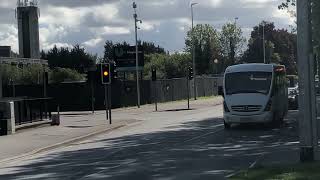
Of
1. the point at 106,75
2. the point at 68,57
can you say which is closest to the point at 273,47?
the point at 68,57

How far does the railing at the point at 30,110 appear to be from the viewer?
2933cm

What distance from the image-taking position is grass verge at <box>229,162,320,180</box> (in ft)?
34.7

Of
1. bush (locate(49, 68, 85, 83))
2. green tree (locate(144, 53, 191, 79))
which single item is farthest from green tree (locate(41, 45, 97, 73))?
bush (locate(49, 68, 85, 83))

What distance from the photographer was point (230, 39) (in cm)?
12112

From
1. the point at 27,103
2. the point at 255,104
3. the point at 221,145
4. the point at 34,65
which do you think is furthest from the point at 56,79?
the point at 221,145

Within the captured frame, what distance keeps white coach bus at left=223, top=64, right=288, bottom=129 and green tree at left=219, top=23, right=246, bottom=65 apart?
9321cm

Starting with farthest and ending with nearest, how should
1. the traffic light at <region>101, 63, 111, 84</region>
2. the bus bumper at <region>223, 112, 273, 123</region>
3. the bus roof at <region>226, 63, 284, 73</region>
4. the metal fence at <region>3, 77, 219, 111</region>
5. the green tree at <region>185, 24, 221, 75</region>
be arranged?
the green tree at <region>185, 24, 221, 75</region> → the metal fence at <region>3, 77, 219, 111</region> → the traffic light at <region>101, 63, 111, 84</region> → the bus roof at <region>226, 63, 284, 73</region> → the bus bumper at <region>223, 112, 273, 123</region>

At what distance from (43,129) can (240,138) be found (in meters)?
11.7

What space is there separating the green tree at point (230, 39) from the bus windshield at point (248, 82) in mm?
93508

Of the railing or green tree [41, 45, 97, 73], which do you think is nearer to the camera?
the railing

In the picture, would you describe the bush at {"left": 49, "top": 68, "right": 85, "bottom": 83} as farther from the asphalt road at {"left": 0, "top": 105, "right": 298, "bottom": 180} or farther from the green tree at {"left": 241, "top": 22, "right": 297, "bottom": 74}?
the green tree at {"left": 241, "top": 22, "right": 297, "bottom": 74}

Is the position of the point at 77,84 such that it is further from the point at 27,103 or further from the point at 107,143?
the point at 107,143

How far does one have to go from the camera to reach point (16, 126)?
2845cm

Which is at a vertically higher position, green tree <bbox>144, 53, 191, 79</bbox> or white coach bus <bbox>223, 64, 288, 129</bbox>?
green tree <bbox>144, 53, 191, 79</bbox>
